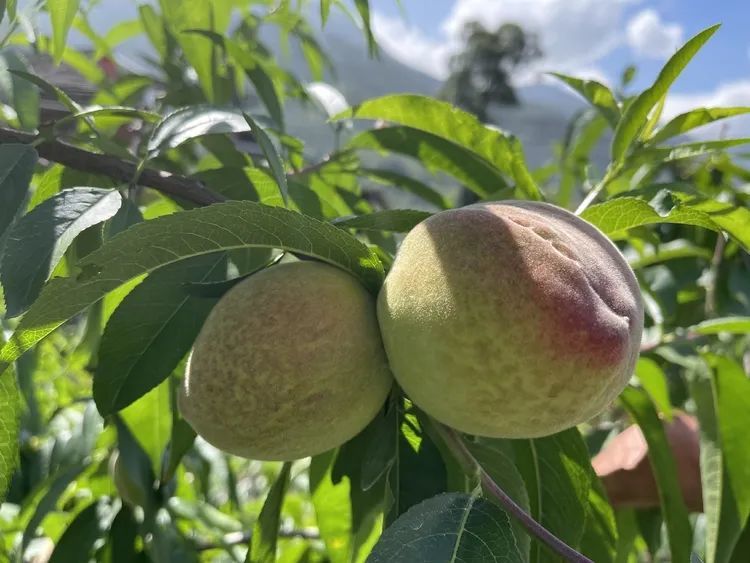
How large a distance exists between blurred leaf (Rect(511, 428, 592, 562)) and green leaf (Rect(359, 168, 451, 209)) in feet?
1.43

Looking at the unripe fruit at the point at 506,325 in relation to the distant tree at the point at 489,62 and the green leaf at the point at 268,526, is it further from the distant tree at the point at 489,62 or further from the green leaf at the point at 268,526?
the distant tree at the point at 489,62

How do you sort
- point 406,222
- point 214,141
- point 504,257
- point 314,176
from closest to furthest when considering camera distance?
point 504,257 → point 406,222 → point 214,141 → point 314,176

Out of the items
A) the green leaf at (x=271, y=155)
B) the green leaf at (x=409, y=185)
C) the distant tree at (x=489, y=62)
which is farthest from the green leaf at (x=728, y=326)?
the distant tree at (x=489, y=62)

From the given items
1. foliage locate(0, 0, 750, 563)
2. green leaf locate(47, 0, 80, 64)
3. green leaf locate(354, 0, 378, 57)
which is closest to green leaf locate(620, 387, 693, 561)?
foliage locate(0, 0, 750, 563)

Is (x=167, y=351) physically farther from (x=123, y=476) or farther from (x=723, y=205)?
(x=723, y=205)

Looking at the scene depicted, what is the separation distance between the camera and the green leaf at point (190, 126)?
0.62 metres

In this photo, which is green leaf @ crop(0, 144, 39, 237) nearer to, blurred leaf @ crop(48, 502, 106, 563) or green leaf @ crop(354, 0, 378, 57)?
green leaf @ crop(354, 0, 378, 57)

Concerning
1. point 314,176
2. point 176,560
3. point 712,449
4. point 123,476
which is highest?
point 314,176

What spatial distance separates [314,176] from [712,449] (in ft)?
1.93

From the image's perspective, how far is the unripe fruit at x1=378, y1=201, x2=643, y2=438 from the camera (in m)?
0.48

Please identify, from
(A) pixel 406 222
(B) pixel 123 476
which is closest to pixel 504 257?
(A) pixel 406 222

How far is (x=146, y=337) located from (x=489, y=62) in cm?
1943

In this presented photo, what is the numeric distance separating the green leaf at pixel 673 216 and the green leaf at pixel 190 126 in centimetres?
31

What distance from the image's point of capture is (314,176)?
3.19 feet
